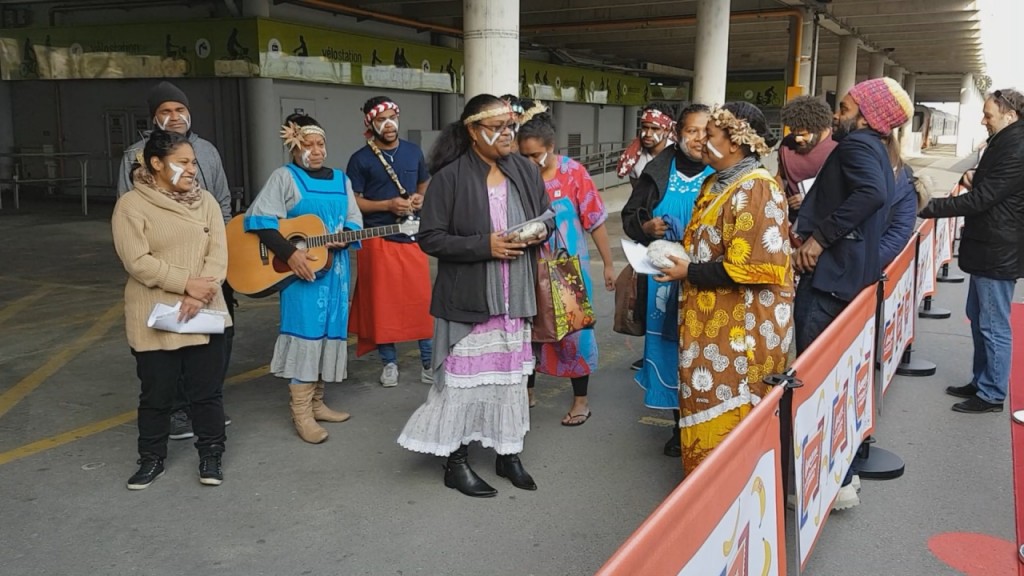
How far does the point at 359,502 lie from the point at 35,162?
17.1 metres

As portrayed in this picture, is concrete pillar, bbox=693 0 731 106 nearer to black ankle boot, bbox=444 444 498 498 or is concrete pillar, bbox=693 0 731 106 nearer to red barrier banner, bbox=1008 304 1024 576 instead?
red barrier banner, bbox=1008 304 1024 576

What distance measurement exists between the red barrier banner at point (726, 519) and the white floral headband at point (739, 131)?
47.3 inches

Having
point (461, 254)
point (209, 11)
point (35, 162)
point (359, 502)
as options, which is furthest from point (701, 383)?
point (35, 162)

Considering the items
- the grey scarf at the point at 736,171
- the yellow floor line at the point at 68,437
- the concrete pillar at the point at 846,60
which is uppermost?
the concrete pillar at the point at 846,60

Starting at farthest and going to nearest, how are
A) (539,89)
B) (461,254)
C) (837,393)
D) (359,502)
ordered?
1. (539,89)
2. (359,502)
3. (461,254)
4. (837,393)

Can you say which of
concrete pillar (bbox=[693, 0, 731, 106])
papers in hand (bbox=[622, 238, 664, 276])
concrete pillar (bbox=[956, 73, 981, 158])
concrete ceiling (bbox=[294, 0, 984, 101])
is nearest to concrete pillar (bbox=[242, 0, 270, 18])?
concrete ceiling (bbox=[294, 0, 984, 101])

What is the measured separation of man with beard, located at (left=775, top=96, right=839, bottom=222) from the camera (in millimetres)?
5672

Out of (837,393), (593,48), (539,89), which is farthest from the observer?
(593,48)

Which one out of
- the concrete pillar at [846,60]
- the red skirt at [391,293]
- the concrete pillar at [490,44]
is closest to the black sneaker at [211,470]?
the red skirt at [391,293]

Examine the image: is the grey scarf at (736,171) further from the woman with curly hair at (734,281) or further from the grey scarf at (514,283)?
the grey scarf at (514,283)

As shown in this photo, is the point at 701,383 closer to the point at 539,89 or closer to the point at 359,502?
the point at 359,502

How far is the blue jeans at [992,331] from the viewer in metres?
4.93

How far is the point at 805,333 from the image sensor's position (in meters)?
4.02

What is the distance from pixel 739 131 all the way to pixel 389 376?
3192 mm
